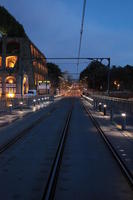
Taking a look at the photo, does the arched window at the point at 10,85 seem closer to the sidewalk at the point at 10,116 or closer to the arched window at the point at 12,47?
the arched window at the point at 12,47

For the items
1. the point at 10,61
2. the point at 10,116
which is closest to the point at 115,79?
the point at 10,61

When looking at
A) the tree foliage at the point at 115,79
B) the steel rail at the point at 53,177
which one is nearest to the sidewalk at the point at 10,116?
the steel rail at the point at 53,177

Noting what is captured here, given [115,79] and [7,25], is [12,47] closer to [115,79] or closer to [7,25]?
[7,25]

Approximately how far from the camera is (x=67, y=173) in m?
9.90

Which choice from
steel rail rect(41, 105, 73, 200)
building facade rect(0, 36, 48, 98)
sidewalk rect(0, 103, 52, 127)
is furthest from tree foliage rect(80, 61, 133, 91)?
steel rail rect(41, 105, 73, 200)

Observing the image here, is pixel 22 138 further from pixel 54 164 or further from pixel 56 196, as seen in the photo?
pixel 56 196

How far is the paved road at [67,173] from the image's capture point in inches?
308

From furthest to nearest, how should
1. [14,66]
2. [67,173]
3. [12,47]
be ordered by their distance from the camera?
[12,47] → [14,66] → [67,173]

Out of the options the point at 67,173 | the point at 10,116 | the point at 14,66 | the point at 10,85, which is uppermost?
the point at 14,66

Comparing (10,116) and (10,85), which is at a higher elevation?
(10,85)

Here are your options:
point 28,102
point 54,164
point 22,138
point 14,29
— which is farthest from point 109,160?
point 14,29

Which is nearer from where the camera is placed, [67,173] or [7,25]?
[67,173]

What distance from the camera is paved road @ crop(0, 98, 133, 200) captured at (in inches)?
308

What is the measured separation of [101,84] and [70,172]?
110304mm
